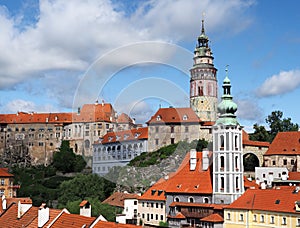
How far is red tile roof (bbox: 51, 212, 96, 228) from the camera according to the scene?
79.9 ft

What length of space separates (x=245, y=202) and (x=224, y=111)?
381 inches

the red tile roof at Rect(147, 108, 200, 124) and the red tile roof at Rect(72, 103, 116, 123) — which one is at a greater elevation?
the red tile roof at Rect(72, 103, 116, 123)

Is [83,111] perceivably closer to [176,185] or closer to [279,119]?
[279,119]

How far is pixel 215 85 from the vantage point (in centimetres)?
8562

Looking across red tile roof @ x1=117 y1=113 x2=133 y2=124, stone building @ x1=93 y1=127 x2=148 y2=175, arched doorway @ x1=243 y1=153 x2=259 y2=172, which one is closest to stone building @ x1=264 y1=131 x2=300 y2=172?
arched doorway @ x1=243 y1=153 x2=259 y2=172

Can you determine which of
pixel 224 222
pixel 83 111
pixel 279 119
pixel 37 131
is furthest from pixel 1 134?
pixel 224 222

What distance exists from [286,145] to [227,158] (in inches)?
824

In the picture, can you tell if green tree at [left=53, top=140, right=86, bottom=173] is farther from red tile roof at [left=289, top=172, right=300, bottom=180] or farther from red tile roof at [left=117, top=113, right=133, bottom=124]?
red tile roof at [left=289, top=172, right=300, bottom=180]

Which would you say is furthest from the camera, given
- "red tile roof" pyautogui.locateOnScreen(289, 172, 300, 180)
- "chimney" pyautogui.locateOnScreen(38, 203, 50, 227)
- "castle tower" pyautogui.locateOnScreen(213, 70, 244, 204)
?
"red tile roof" pyautogui.locateOnScreen(289, 172, 300, 180)

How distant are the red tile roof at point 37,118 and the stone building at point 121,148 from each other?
23289mm

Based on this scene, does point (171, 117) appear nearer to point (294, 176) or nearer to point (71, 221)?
point (294, 176)

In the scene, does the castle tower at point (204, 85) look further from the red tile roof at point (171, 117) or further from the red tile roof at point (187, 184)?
the red tile roof at point (187, 184)

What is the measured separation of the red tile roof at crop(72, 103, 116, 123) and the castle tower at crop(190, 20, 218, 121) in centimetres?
1598

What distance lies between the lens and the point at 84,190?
5859cm
